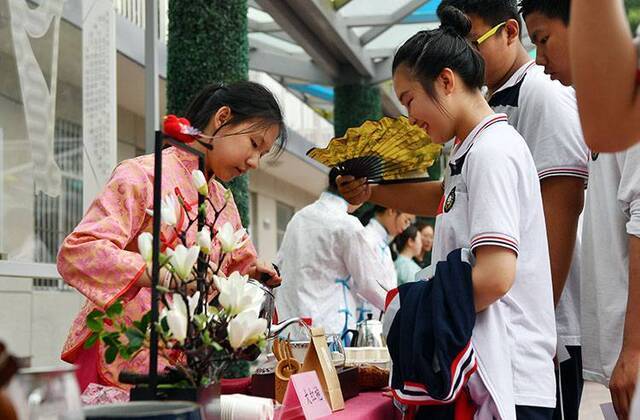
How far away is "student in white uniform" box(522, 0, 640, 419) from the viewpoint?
6.32 feet

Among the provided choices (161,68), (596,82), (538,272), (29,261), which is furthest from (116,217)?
(161,68)

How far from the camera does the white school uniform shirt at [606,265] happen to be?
2025 mm

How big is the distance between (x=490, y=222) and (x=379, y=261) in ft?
10.7

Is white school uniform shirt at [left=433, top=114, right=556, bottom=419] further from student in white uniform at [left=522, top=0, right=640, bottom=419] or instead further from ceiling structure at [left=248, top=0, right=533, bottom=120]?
ceiling structure at [left=248, top=0, right=533, bottom=120]

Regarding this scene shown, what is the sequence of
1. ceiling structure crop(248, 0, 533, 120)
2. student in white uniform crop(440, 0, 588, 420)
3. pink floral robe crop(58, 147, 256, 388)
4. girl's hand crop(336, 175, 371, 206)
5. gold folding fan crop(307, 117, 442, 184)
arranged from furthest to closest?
ceiling structure crop(248, 0, 533, 120), girl's hand crop(336, 175, 371, 206), gold folding fan crop(307, 117, 442, 184), student in white uniform crop(440, 0, 588, 420), pink floral robe crop(58, 147, 256, 388)

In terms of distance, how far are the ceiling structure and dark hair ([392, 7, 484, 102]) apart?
20.1 feet

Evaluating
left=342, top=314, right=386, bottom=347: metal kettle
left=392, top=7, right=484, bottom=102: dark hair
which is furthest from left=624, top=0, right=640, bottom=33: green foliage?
left=342, top=314, right=386, bottom=347: metal kettle

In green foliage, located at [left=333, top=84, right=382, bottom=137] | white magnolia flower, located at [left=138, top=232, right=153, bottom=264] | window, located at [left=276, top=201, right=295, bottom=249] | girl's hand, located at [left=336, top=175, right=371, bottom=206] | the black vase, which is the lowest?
the black vase

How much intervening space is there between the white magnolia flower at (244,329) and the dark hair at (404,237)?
6.94m

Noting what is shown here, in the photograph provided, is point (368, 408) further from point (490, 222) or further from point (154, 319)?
point (154, 319)

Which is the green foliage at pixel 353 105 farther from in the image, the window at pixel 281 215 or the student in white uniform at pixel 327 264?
the student in white uniform at pixel 327 264

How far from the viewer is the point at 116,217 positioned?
1.83 m

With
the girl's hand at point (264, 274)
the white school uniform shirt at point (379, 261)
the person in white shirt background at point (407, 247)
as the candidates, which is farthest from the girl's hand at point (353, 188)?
the person in white shirt background at point (407, 247)

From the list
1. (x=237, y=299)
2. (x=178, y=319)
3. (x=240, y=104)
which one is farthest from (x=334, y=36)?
(x=178, y=319)
